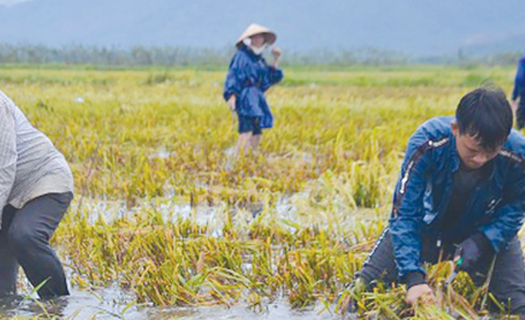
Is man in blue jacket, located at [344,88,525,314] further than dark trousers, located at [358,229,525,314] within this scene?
No

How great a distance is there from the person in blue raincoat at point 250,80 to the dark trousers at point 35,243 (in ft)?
12.3

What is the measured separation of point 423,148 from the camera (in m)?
3.03

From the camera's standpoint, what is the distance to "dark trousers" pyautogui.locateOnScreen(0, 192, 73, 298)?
3.33 m

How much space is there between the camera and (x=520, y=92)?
8.89 meters

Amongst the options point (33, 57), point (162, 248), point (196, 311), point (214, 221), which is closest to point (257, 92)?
point (214, 221)

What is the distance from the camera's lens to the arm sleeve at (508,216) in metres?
3.11

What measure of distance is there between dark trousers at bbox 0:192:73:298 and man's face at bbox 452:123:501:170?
1.68m

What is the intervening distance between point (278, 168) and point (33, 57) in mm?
36429

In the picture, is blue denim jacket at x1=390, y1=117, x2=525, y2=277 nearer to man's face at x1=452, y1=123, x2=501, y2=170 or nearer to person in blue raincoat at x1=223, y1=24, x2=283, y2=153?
man's face at x1=452, y1=123, x2=501, y2=170

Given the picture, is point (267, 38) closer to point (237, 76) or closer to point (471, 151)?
point (237, 76)

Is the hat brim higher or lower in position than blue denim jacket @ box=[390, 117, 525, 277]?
higher

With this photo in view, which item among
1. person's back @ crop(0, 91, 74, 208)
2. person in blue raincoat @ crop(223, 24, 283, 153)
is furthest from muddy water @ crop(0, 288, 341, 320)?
person in blue raincoat @ crop(223, 24, 283, 153)

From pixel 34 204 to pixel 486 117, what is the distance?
6.22 feet

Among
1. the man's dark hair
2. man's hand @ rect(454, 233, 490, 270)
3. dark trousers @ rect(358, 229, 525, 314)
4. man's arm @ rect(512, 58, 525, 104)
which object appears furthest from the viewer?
man's arm @ rect(512, 58, 525, 104)
